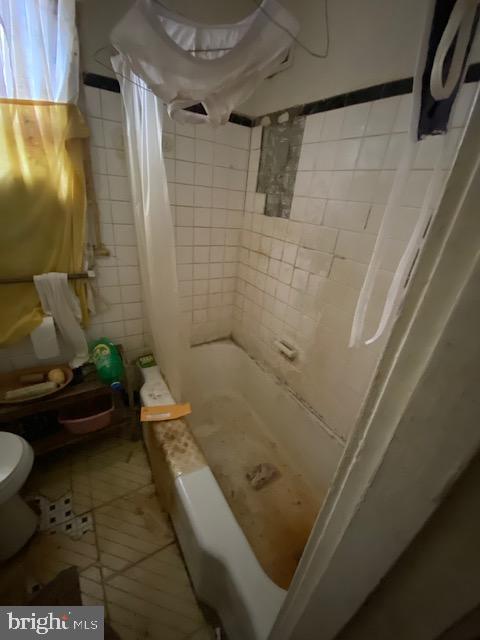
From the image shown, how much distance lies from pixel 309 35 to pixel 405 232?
942mm

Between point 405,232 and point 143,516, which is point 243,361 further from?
point 405,232

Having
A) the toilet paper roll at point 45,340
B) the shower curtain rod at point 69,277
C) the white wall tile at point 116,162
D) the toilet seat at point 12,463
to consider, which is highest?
the white wall tile at point 116,162

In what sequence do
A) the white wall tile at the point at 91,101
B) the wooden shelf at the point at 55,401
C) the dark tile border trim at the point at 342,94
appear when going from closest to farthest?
1. the dark tile border trim at the point at 342,94
2. the white wall tile at the point at 91,101
3. the wooden shelf at the point at 55,401

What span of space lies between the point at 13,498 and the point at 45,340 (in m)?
0.67

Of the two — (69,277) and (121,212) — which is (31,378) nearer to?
(69,277)

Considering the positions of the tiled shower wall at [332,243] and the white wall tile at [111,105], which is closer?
the tiled shower wall at [332,243]

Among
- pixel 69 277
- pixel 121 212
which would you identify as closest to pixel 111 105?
pixel 121 212

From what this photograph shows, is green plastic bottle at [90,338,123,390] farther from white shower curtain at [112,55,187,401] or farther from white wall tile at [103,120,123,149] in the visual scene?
white wall tile at [103,120,123,149]

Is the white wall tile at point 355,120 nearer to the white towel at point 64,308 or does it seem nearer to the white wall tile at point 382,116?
the white wall tile at point 382,116

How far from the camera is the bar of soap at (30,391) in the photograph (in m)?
1.20

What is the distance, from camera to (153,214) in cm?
107

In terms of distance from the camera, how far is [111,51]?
1039 mm

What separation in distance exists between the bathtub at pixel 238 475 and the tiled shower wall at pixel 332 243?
21 cm

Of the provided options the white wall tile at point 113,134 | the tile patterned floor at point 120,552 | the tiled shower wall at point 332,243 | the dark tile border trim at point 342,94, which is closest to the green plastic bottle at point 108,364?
the tile patterned floor at point 120,552
